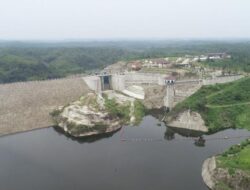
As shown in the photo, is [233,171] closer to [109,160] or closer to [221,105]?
[109,160]

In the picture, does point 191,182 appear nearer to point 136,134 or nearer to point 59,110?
point 136,134

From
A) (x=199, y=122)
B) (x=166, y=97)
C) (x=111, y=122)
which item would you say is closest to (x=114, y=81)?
(x=166, y=97)

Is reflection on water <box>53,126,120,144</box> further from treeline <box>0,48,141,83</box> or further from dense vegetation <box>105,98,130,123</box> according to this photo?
treeline <box>0,48,141,83</box>

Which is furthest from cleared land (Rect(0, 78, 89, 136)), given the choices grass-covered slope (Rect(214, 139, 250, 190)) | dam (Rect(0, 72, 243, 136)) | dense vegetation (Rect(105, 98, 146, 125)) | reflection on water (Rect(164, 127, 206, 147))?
grass-covered slope (Rect(214, 139, 250, 190))

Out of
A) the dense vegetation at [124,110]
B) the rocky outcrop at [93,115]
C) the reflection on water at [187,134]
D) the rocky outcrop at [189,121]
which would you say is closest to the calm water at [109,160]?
the reflection on water at [187,134]

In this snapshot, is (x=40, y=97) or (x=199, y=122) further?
(x=40, y=97)

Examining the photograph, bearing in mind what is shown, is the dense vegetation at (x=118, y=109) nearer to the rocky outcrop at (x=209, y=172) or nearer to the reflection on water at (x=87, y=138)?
the reflection on water at (x=87, y=138)

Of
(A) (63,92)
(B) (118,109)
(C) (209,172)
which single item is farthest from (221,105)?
(A) (63,92)
